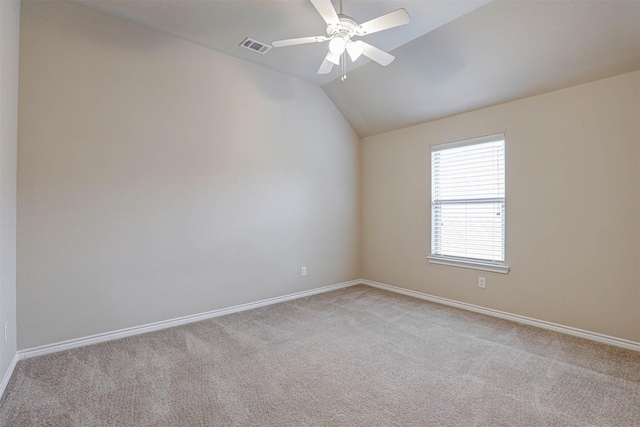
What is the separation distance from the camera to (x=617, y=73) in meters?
2.61

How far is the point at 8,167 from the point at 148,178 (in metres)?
0.98

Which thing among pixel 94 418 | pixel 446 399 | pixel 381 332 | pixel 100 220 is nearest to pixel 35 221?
pixel 100 220

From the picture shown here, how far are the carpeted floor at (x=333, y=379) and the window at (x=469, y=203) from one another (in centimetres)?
84

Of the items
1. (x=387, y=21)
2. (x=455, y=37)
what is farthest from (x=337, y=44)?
(x=455, y=37)

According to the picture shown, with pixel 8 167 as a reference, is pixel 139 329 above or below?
below

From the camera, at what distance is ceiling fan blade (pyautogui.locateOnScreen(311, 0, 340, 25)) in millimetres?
1934

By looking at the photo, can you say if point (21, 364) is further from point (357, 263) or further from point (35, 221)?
point (357, 263)

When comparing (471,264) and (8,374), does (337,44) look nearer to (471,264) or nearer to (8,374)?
(471,264)

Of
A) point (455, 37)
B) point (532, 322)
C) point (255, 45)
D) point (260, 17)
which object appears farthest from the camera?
point (255, 45)

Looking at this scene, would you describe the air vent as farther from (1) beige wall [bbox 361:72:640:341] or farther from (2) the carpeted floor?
(2) the carpeted floor

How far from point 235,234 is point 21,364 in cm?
203

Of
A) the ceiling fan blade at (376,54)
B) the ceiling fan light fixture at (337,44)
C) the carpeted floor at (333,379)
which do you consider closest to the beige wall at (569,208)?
the carpeted floor at (333,379)

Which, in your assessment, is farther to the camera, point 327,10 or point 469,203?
point 469,203

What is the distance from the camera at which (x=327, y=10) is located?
6.56 ft
